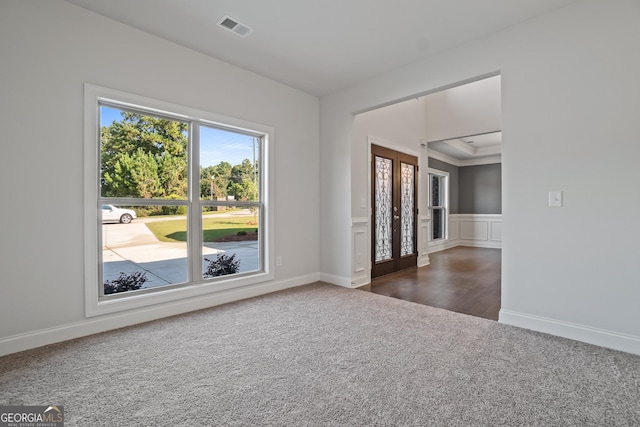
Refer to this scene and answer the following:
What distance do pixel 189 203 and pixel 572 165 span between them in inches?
146

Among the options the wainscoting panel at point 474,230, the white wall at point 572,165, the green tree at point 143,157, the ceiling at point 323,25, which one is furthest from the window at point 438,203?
the green tree at point 143,157

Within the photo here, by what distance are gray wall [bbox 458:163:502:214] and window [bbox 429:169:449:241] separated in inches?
36.4

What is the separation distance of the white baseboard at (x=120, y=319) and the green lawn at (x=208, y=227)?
26.9 inches

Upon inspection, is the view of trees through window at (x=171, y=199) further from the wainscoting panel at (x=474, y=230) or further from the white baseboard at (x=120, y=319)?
the wainscoting panel at (x=474, y=230)

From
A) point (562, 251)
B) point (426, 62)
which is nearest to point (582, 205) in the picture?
point (562, 251)

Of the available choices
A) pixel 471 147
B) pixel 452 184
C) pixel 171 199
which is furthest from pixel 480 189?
pixel 171 199

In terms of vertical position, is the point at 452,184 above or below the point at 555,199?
above

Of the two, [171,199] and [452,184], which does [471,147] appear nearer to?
[452,184]

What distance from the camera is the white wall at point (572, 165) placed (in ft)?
7.61

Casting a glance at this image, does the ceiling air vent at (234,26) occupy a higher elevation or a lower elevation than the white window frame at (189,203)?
higher

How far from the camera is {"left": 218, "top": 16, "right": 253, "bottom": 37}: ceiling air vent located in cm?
276

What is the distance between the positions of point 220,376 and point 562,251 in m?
2.91

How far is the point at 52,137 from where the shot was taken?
2.46 meters

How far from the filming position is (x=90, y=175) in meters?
2.64
